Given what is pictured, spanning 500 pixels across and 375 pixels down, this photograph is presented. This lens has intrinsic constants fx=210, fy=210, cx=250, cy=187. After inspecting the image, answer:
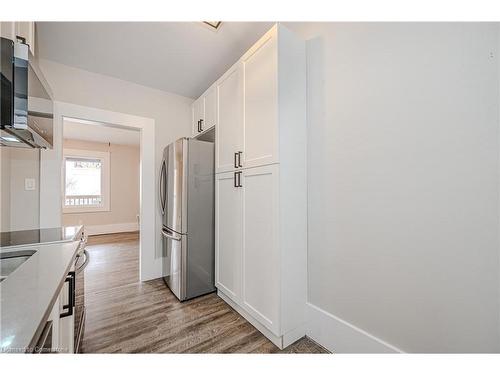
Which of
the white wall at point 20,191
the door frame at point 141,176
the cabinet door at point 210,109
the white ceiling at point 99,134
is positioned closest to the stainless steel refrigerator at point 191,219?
the cabinet door at point 210,109

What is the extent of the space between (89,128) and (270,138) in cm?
446

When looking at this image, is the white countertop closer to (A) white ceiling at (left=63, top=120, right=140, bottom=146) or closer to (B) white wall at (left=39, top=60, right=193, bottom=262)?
(B) white wall at (left=39, top=60, right=193, bottom=262)

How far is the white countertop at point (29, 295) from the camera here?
455 millimetres

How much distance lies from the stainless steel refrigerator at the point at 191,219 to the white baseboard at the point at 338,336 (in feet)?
3.81

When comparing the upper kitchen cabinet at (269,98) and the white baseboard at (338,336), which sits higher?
the upper kitchen cabinet at (269,98)

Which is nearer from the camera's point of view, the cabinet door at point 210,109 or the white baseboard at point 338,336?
the white baseboard at point 338,336

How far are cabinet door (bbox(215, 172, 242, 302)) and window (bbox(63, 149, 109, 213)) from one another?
477 centimetres

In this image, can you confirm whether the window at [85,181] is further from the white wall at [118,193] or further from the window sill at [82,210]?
the white wall at [118,193]

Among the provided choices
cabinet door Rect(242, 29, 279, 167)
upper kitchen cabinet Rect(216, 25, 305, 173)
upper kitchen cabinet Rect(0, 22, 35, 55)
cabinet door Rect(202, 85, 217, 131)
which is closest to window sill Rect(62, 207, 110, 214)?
cabinet door Rect(202, 85, 217, 131)

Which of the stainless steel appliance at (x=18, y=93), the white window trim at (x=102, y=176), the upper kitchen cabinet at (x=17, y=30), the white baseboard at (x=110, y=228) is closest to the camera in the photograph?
the stainless steel appliance at (x=18, y=93)

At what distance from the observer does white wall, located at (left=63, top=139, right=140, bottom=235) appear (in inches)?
208

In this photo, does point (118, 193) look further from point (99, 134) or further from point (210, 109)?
point (210, 109)
